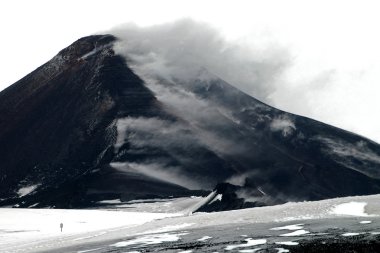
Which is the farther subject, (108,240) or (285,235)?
(108,240)

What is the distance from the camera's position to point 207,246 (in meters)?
44.0

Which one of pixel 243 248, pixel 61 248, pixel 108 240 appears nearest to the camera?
pixel 243 248

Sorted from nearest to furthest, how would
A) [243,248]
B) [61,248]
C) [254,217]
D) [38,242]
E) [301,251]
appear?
[301,251], [243,248], [61,248], [38,242], [254,217]

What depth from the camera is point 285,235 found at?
46.7 meters

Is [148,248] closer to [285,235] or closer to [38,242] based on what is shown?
[285,235]

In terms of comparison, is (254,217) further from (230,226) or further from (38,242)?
(38,242)

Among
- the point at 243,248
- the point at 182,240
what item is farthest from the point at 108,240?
the point at 243,248

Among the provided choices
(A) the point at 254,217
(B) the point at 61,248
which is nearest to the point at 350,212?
(A) the point at 254,217

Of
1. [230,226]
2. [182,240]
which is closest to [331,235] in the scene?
[182,240]

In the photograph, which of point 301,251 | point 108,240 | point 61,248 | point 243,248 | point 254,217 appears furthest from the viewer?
point 254,217

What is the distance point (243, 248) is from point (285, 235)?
22.5ft

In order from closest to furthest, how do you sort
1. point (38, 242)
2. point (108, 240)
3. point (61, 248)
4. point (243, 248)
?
point (243, 248)
point (61, 248)
point (108, 240)
point (38, 242)

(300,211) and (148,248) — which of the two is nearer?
(148,248)

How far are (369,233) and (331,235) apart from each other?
9.47 feet
